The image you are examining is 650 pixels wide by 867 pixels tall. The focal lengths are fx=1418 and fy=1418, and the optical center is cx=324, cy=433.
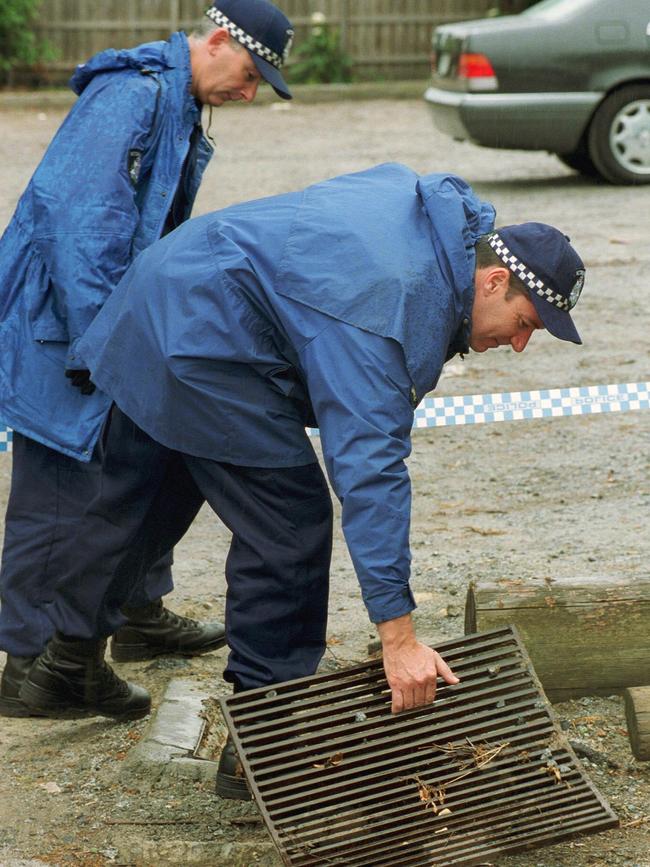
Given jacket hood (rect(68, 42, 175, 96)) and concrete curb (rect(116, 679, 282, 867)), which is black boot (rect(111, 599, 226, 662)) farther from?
jacket hood (rect(68, 42, 175, 96))

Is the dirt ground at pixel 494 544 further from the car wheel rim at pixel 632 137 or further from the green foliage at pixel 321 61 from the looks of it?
the green foliage at pixel 321 61

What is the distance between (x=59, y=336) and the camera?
12.8 feet

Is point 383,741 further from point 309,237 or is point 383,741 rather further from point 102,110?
point 102,110

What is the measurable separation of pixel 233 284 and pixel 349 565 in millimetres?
2193

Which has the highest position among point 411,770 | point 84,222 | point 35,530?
point 84,222

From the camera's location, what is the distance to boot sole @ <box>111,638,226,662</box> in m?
4.50

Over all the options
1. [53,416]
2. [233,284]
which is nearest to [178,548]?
[53,416]

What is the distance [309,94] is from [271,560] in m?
13.9

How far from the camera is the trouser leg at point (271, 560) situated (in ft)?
11.2

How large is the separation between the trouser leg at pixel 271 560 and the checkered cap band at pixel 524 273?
0.71 meters

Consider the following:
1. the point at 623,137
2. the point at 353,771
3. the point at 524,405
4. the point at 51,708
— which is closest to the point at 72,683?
the point at 51,708

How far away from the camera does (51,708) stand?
3.98 m

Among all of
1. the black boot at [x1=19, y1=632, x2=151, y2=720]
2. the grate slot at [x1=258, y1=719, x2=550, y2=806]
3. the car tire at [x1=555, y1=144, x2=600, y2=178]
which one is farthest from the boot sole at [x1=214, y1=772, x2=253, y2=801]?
the car tire at [x1=555, y1=144, x2=600, y2=178]

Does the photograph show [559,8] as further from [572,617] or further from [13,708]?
[13,708]
